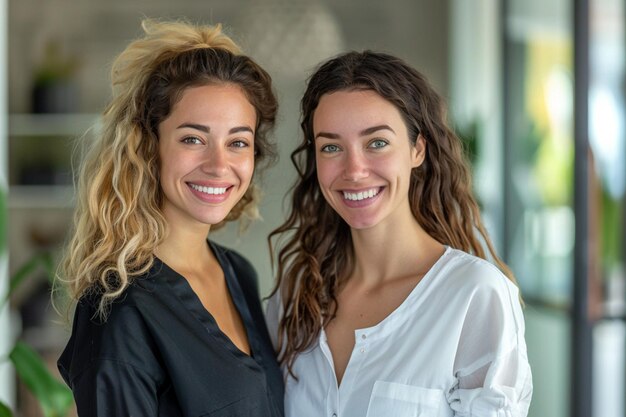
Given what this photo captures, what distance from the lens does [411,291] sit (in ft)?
6.66

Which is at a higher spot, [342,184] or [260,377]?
[342,184]

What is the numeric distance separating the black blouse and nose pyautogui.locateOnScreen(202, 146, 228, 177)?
22 centimetres

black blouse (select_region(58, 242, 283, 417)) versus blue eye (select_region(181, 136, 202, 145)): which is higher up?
blue eye (select_region(181, 136, 202, 145))

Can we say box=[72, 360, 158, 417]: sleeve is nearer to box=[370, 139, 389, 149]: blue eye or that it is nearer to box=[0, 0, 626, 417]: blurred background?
box=[370, 139, 389, 149]: blue eye

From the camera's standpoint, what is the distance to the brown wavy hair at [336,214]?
2.06 m

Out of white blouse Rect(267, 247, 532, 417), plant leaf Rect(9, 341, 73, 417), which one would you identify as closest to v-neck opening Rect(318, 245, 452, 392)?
white blouse Rect(267, 247, 532, 417)

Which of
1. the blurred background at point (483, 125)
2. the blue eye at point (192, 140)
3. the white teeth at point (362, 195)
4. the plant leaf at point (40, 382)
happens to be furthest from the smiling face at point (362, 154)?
the plant leaf at point (40, 382)

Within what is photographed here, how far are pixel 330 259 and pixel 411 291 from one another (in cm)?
32

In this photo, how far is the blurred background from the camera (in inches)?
148

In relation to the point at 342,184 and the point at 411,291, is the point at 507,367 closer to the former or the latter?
the point at 411,291

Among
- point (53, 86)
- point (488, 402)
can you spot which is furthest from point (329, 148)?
point (53, 86)

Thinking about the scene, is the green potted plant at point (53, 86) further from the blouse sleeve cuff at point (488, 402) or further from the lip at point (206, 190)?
the blouse sleeve cuff at point (488, 402)

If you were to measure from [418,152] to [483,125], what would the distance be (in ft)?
10.7

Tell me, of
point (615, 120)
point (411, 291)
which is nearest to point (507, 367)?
point (411, 291)
